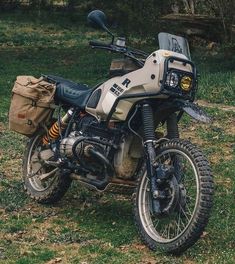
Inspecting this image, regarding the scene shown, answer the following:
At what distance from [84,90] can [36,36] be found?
65.2ft

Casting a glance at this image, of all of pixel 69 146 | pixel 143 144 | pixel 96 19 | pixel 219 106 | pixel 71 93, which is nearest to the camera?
pixel 143 144

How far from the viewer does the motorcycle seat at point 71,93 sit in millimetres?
6699

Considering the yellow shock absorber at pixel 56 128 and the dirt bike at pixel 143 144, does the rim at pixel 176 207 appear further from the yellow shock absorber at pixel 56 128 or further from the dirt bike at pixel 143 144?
the yellow shock absorber at pixel 56 128

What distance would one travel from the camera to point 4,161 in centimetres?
888

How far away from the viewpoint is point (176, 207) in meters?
5.66

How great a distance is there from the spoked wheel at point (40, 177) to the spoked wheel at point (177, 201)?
122 cm

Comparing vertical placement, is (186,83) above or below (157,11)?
above

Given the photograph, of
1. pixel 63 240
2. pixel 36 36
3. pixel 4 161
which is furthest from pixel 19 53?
pixel 63 240

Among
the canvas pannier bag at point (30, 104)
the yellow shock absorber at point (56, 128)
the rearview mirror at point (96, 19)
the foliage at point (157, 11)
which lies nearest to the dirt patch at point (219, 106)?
the foliage at point (157, 11)

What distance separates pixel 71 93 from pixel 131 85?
3.17 ft

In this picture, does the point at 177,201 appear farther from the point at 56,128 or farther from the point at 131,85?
the point at 56,128

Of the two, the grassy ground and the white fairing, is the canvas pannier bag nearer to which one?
the white fairing

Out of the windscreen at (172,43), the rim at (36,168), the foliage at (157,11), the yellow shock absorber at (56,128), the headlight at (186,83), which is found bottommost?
the foliage at (157,11)

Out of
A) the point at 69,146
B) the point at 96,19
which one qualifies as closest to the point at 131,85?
the point at 96,19
